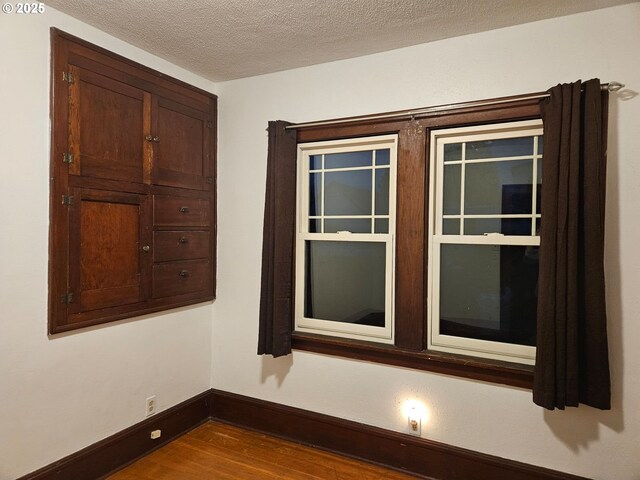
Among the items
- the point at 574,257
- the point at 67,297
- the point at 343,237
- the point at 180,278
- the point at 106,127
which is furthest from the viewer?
the point at 180,278

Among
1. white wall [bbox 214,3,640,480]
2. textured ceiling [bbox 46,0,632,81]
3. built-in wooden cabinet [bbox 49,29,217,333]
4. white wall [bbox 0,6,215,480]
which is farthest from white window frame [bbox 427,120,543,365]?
white wall [bbox 0,6,215,480]

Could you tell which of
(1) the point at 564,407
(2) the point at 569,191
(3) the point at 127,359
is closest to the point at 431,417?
(1) the point at 564,407

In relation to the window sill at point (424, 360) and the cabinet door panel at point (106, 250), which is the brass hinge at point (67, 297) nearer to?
the cabinet door panel at point (106, 250)

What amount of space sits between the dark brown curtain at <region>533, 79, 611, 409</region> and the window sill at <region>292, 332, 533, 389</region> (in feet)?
0.59

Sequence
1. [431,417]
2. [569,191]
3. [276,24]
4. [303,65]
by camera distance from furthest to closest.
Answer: [303,65] < [431,417] < [276,24] < [569,191]

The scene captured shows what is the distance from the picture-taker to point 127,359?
2.45m

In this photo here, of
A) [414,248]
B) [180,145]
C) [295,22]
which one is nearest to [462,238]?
[414,248]

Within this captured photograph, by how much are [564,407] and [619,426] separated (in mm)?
303

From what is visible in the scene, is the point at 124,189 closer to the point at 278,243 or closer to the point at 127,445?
the point at 278,243

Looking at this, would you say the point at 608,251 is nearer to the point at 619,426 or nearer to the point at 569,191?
the point at 569,191

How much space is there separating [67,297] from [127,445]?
104 centimetres

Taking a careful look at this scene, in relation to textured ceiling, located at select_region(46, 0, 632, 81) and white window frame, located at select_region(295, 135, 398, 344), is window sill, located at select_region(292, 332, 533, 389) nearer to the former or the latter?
white window frame, located at select_region(295, 135, 398, 344)

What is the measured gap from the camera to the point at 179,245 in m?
2.79

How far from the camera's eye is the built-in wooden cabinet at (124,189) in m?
2.09
